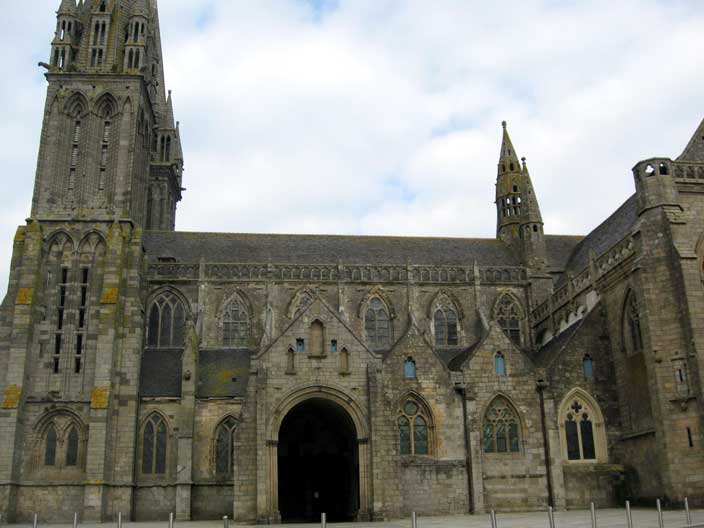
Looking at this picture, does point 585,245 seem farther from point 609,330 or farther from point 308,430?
point 308,430

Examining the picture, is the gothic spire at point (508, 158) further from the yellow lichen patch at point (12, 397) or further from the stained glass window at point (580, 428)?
the yellow lichen patch at point (12, 397)

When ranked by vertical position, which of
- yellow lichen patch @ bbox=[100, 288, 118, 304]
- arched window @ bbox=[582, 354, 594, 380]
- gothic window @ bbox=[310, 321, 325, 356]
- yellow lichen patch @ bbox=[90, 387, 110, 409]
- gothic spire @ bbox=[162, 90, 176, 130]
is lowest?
yellow lichen patch @ bbox=[90, 387, 110, 409]

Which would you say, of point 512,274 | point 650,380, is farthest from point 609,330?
point 512,274

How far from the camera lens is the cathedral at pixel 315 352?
31.9 metres

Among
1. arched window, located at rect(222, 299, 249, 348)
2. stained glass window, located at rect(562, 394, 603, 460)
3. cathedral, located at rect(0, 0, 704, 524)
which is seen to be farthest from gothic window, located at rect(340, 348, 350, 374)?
arched window, located at rect(222, 299, 249, 348)

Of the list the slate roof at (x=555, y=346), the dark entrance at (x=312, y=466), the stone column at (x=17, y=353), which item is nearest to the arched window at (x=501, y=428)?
the slate roof at (x=555, y=346)

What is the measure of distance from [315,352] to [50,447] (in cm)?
1643

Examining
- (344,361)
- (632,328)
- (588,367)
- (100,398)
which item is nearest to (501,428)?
(588,367)

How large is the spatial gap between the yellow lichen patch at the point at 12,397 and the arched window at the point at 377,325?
781 inches

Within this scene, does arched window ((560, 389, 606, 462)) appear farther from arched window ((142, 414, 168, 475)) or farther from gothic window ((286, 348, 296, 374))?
arched window ((142, 414, 168, 475))

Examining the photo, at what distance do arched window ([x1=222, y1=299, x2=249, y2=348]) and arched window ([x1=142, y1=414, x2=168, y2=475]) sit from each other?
274 inches

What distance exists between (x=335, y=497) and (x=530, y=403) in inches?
432

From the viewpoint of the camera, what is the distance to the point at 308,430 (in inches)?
1515

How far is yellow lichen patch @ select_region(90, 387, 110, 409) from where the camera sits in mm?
38188
